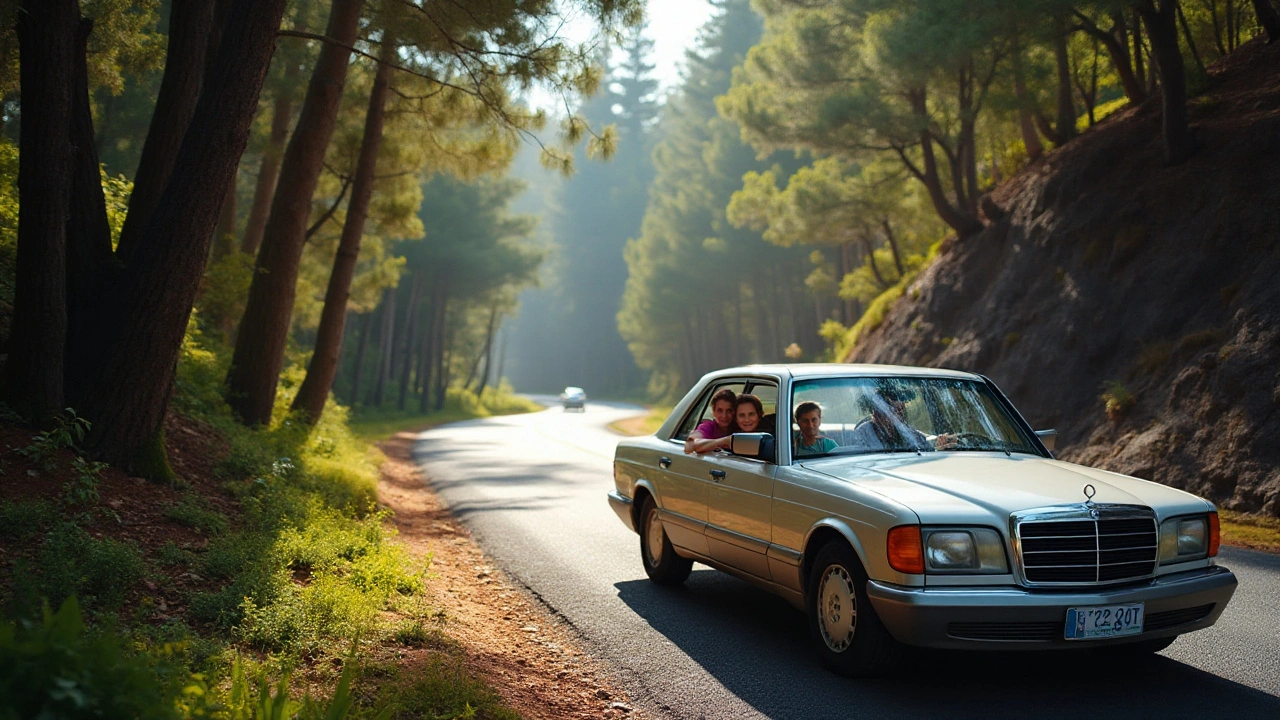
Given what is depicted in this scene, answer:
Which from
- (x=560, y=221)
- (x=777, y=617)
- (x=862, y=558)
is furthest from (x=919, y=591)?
(x=560, y=221)

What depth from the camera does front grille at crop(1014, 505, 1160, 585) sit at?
16.4 ft

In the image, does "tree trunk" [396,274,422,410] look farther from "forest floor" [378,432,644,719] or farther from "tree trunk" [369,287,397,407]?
"forest floor" [378,432,644,719]

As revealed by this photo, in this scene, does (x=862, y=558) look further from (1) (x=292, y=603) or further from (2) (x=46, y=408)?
(2) (x=46, y=408)

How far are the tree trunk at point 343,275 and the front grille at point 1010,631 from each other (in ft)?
46.9

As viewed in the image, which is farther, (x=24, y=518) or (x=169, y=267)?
(x=169, y=267)

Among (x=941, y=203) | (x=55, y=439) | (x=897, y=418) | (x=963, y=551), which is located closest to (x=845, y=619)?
(x=963, y=551)

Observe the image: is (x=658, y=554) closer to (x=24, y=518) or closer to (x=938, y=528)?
(x=938, y=528)

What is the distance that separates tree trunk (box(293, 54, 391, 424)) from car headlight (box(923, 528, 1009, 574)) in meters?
14.1

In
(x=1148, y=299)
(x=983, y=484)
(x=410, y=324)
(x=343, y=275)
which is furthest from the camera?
(x=410, y=324)

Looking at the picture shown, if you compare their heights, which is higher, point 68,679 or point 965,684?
point 68,679

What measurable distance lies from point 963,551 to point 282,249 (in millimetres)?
→ 11682

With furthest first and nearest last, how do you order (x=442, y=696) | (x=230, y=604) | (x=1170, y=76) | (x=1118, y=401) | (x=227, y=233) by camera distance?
1. (x=227, y=233)
2. (x=1170, y=76)
3. (x=1118, y=401)
4. (x=230, y=604)
5. (x=442, y=696)

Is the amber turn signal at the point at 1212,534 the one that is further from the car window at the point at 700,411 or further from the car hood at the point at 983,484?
the car window at the point at 700,411

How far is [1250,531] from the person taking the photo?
10.2m
